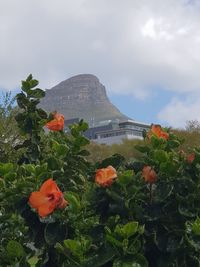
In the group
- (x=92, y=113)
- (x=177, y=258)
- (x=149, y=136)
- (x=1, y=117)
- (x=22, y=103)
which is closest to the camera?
(x=177, y=258)

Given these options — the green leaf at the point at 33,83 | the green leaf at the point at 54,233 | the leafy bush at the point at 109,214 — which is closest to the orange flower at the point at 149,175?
the leafy bush at the point at 109,214

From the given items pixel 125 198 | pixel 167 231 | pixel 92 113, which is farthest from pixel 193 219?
pixel 92 113

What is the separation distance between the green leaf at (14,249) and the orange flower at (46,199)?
18 centimetres

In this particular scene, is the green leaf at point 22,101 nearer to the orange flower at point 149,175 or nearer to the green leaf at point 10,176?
the green leaf at point 10,176

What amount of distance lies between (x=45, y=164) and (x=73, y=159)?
15.1 inches

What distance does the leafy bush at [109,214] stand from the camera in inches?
99.6

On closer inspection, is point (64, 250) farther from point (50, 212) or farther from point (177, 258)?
point (177, 258)

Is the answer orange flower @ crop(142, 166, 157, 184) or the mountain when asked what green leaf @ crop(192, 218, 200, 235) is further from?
the mountain

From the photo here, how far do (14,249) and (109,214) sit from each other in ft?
1.61

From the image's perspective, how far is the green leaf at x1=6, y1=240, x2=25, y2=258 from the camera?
2.65m

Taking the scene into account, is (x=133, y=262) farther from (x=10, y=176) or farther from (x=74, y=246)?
(x=10, y=176)

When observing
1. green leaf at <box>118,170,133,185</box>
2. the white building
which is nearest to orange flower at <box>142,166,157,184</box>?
green leaf at <box>118,170,133,185</box>

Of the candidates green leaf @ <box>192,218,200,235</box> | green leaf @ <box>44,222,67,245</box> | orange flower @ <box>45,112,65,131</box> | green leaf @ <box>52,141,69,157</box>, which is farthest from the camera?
orange flower @ <box>45,112,65,131</box>

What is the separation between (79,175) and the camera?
3.28m
